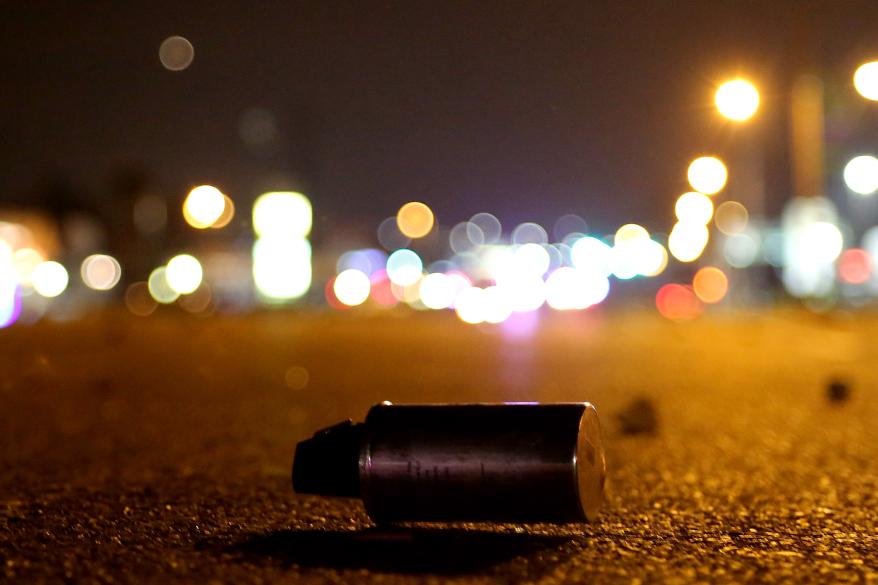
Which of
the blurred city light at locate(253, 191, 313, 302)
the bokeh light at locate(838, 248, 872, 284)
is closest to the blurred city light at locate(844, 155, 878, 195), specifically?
the blurred city light at locate(253, 191, 313, 302)

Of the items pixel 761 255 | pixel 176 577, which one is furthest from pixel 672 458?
pixel 761 255

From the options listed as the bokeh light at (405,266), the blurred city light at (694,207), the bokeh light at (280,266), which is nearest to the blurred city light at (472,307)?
the blurred city light at (694,207)

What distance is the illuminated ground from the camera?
213 inches

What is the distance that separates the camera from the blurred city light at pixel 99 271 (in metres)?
123

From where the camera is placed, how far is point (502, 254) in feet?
484

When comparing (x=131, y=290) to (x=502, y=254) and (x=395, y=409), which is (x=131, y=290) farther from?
(x=395, y=409)

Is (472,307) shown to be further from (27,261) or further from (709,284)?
(27,261)

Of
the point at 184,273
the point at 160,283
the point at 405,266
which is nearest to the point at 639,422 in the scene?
the point at 184,273

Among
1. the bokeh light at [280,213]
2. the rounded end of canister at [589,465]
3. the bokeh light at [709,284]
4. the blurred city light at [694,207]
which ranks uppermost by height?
the bokeh light at [280,213]

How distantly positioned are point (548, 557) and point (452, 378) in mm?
12168

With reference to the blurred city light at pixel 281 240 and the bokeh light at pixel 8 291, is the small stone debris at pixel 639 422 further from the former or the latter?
the blurred city light at pixel 281 240

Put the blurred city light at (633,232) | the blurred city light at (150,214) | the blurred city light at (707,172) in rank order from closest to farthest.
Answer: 1. the blurred city light at (707,172)
2. the blurred city light at (633,232)
3. the blurred city light at (150,214)

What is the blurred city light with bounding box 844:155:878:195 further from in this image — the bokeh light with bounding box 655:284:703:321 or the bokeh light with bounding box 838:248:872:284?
the bokeh light with bounding box 838:248:872:284

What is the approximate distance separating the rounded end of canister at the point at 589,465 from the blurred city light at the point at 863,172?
76.7 ft
